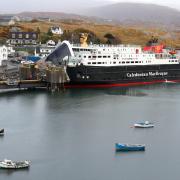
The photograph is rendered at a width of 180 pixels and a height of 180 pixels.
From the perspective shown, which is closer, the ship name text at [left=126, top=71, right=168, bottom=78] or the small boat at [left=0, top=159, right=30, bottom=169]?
the small boat at [left=0, top=159, right=30, bottom=169]

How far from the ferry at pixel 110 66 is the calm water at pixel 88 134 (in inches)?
109

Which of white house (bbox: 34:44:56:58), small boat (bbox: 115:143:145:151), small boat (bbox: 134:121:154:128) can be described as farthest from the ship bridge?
small boat (bbox: 115:143:145:151)

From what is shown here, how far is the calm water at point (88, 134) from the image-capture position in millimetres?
17766

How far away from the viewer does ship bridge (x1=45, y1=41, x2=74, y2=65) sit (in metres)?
36.9

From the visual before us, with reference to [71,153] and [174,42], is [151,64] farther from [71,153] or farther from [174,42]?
[174,42]

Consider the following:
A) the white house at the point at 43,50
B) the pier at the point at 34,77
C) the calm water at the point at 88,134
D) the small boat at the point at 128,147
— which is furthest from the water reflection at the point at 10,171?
the white house at the point at 43,50

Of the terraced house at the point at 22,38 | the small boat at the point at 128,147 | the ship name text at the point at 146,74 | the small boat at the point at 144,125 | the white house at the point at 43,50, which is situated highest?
the terraced house at the point at 22,38

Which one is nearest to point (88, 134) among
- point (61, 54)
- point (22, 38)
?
point (61, 54)

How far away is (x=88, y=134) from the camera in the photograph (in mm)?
22266

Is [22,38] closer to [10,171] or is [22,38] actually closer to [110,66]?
[110,66]

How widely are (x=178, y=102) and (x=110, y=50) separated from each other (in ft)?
29.6

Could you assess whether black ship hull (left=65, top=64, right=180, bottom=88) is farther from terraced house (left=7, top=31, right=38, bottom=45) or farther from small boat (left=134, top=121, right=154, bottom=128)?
terraced house (left=7, top=31, right=38, bottom=45)

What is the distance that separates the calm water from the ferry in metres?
2.78

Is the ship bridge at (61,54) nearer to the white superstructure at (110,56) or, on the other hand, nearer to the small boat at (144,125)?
the white superstructure at (110,56)
